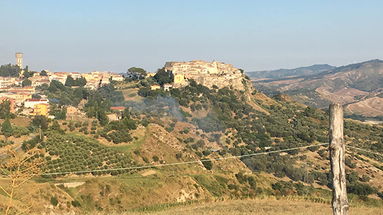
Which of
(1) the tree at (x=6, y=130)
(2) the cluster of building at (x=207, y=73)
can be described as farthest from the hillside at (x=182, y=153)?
(2) the cluster of building at (x=207, y=73)

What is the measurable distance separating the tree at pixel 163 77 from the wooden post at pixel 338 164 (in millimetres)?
93345

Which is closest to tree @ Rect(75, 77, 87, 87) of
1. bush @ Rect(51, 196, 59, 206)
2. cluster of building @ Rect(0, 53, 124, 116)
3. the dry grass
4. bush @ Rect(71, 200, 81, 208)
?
cluster of building @ Rect(0, 53, 124, 116)

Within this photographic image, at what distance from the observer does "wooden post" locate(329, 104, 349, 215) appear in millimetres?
7926

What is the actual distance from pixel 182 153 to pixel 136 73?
6066 centimetres

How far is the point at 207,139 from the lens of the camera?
233ft

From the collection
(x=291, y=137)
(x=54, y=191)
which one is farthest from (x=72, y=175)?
(x=291, y=137)

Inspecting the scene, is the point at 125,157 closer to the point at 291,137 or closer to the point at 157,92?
the point at 291,137

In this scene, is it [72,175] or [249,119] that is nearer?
[72,175]

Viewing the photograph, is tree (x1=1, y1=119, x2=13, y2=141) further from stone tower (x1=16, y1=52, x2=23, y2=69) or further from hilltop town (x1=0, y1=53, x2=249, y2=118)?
stone tower (x1=16, y1=52, x2=23, y2=69)

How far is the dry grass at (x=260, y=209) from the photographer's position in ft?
47.3

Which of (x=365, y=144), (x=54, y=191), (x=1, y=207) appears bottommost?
(x=365, y=144)

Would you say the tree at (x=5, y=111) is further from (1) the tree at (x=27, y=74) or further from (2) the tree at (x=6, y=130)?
(1) the tree at (x=27, y=74)

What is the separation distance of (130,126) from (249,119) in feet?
113

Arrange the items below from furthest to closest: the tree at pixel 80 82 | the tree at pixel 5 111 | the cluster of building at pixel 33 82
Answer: the tree at pixel 80 82 < the cluster of building at pixel 33 82 < the tree at pixel 5 111
